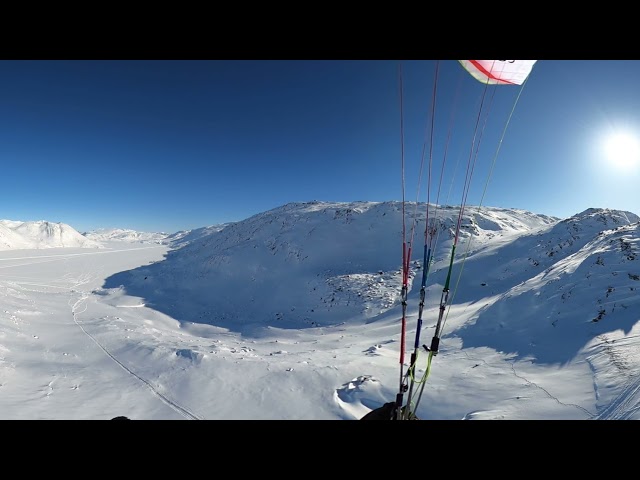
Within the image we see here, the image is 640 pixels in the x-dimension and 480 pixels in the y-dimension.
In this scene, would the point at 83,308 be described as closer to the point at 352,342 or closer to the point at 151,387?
the point at 151,387

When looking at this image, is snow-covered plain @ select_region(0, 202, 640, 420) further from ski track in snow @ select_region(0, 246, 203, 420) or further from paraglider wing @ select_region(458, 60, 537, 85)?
paraglider wing @ select_region(458, 60, 537, 85)

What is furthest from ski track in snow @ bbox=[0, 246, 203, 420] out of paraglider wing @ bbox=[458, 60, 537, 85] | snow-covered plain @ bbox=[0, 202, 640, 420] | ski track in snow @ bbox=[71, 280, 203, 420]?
paraglider wing @ bbox=[458, 60, 537, 85]

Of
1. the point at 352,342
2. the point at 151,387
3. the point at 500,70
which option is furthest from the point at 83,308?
the point at 500,70

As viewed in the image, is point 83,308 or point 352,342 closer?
point 352,342

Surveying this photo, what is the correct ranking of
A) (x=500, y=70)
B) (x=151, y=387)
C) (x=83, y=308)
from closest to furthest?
1. (x=500, y=70)
2. (x=151, y=387)
3. (x=83, y=308)

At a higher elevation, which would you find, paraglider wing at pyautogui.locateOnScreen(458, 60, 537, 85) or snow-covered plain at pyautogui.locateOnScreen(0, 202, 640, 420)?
paraglider wing at pyautogui.locateOnScreen(458, 60, 537, 85)

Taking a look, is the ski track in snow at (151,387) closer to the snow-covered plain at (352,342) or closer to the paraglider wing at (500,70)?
the snow-covered plain at (352,342)
